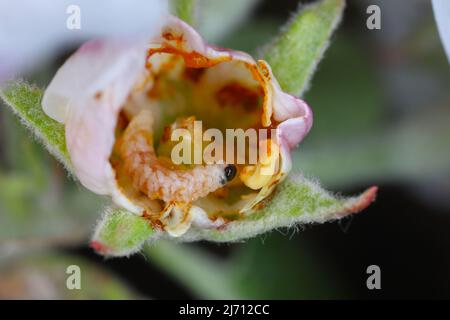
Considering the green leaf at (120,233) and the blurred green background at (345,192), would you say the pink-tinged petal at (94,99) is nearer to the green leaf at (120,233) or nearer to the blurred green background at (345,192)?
the green leaf at (120,233)

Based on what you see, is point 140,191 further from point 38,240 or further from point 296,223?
point 38,240

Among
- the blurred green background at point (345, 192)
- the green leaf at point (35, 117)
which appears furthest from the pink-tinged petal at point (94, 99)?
the blurred green background at point (345, 192)

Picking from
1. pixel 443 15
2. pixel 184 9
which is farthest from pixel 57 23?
pixel 443 15

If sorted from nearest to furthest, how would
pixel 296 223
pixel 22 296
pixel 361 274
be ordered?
pixel 296 223, pixel 22 296, pixel 361 274

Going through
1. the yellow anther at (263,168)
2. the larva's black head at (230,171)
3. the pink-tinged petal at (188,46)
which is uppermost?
the pink-tinged petal at (188,46)

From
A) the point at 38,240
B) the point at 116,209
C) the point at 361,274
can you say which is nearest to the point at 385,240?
the point at 361,274

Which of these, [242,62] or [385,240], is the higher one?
[242,62]

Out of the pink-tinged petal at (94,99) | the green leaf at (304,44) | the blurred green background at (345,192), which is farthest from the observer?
the blurred green background at (345,192)
